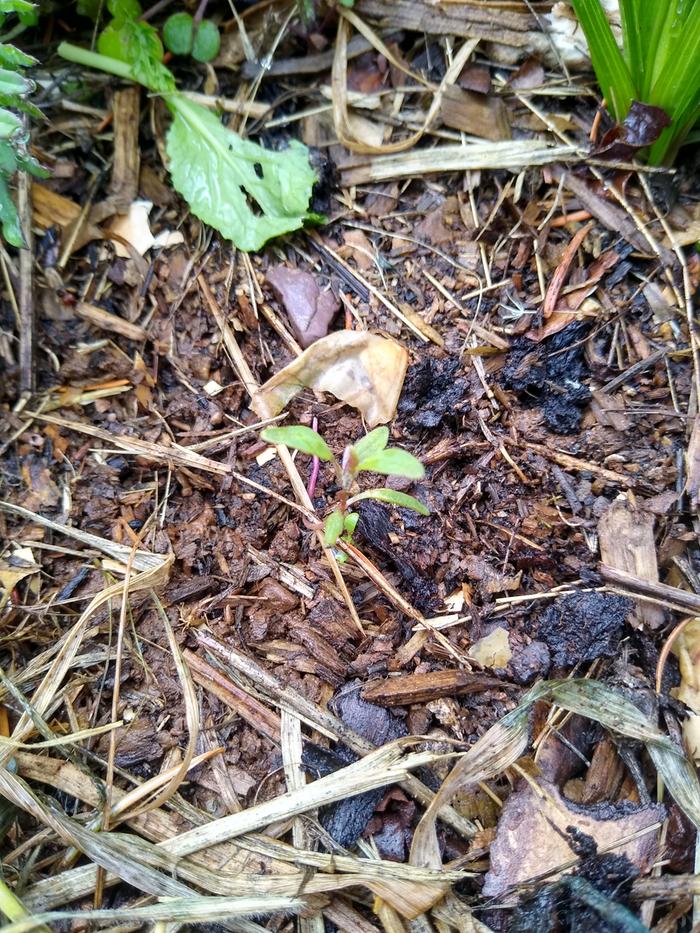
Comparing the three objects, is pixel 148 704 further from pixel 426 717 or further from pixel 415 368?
pixel 415 368

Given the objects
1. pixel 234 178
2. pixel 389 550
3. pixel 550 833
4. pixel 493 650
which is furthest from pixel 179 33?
pixel 550 833

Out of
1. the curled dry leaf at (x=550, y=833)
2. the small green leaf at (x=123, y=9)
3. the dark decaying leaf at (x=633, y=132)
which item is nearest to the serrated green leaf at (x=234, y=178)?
the small green leaf at (x=123, y=9)

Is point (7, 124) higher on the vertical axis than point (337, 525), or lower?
higher

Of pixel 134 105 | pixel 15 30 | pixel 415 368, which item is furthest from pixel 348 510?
pixel 15 30

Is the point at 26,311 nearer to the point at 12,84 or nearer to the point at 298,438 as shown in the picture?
the point at 12,84

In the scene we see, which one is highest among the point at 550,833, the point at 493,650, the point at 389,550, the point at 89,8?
the point at 89,8

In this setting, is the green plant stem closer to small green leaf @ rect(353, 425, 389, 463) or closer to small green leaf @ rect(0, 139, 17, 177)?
small green leaf @ rect(0, 139, 17, 177)

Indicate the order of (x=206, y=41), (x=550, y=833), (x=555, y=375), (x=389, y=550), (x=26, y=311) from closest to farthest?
1. (x=550, y=833)
2. (x=389, y=550)
3. (x=555, y=375)
4. (x=26, y=311)
5. (x=206, y=41)
